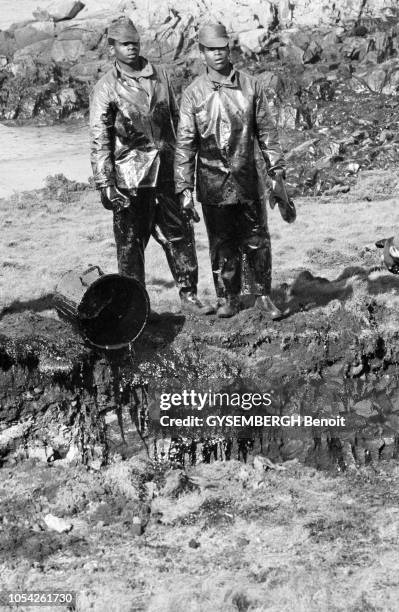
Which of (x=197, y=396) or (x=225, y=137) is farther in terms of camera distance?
(x=197, y=396)

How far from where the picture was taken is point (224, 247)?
25.3 feet

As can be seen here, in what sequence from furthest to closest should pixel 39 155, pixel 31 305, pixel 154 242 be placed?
pixel 39 155
pixel 154 242
pixel 31 305

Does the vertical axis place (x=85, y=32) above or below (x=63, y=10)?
below

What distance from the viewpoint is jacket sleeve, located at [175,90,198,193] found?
23.8 feet

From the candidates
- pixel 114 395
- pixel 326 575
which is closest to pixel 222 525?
pixel 326 575

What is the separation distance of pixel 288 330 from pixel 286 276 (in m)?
1.71

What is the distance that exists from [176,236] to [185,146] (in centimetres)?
83

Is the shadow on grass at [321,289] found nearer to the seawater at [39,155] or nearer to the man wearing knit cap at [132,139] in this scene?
the man wearing knit cap at [132,139]

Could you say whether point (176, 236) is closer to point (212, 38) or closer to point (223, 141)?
point (223, 141)

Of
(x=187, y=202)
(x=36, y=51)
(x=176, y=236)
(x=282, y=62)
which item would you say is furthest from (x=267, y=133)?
(x=36, y=51)

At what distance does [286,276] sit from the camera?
934 cm

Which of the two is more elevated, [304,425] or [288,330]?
[288,330]

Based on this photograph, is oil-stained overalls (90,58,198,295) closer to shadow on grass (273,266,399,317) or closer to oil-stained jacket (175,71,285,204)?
oil-stained jacket (175,71,285,204)

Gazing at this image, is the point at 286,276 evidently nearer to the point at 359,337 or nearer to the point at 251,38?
the point at 359,337
